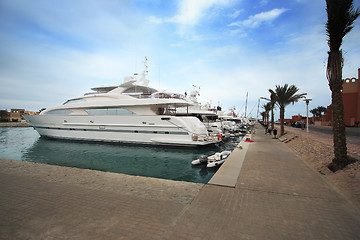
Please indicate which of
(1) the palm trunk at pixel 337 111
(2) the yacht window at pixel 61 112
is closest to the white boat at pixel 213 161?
(1) the palm trunk at pixel 337 111

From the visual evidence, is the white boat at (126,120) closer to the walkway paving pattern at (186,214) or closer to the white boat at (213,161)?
the white boat at (213,161)

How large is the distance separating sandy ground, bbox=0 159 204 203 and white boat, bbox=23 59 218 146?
33.2 feet

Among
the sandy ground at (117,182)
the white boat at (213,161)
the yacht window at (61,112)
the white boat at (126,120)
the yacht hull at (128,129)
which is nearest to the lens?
the sandy ground at (117,182)

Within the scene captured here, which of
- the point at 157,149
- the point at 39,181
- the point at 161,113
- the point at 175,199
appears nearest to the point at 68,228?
the point at 175,199

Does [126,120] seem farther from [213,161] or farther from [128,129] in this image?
[213,161]

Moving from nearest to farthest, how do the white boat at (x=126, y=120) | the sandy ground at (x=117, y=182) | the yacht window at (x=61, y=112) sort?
the sandy ground at (x=117, y=182), the white boat at (x=126, y=120), the yacht window at (x=61, y=112)

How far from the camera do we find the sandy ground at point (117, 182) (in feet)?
15.3

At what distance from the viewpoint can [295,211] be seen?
3.68m

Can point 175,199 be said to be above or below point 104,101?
below

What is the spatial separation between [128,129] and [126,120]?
1.00 m

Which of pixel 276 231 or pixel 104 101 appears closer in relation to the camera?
pixel 276 231

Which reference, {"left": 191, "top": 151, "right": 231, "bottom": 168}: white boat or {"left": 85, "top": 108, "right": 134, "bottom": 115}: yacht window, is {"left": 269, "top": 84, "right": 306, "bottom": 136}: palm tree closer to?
{"left": 191, "top": 151, "right": 231, "bottom": 168}: white boat

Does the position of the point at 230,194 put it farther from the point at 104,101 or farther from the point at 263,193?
the point at 104,101

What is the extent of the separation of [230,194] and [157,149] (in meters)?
12.6
